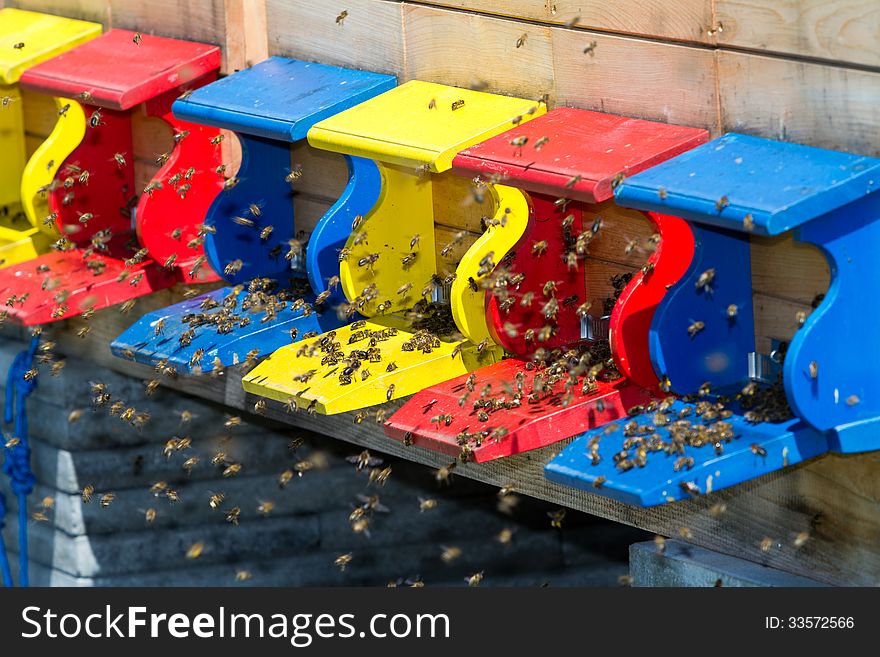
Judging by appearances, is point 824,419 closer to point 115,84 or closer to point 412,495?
point 115,84

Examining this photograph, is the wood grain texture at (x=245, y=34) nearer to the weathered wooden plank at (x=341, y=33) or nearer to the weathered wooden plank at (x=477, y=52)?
the weathered wooden plank at (x=341, y=33)

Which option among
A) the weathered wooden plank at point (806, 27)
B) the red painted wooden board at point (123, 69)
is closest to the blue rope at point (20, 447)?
the red painted wooden board at point (123, 69)

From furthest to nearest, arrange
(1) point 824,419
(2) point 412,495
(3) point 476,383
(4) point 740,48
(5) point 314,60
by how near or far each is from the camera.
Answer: (2) point 412,495
(5) point 314,60
(3) point 476,383
(4) point 740,48
(1) point 824,419

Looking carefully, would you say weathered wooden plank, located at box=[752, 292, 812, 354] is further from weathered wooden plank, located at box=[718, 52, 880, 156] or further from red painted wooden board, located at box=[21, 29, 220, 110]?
red painted wooden board, located at box=[21, 29, 220, 110]

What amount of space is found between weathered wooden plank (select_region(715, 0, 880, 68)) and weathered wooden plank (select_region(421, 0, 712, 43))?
0.37ft

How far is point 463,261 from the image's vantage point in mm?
5941

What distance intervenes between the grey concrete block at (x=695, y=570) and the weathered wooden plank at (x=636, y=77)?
5.41 feet

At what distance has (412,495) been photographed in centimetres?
999

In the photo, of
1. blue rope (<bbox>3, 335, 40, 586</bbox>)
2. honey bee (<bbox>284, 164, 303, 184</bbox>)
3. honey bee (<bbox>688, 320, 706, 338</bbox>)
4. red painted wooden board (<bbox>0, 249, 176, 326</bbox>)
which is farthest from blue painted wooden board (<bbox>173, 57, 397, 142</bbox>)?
blue rope (<bbox>3, 335, 40, 586</bbox>)

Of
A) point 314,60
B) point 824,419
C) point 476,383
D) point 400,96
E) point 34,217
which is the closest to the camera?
point 824,419

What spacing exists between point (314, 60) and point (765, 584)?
10.2ft

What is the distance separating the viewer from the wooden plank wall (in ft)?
16.9

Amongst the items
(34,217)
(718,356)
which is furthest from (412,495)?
(718,356)

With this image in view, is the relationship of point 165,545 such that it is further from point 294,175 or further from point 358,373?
point 358,373
